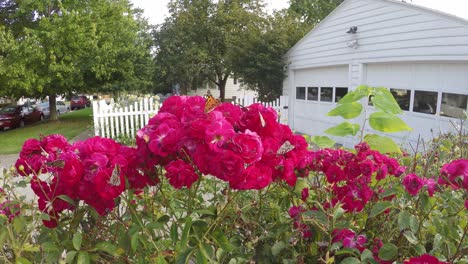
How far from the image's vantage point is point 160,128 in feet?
3.44

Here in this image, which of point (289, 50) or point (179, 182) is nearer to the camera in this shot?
point (179, 182)

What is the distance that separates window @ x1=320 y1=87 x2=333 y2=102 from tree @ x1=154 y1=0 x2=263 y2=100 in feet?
43.5

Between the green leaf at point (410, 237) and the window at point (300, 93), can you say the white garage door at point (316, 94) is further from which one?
the green leaf at point (410, 237)

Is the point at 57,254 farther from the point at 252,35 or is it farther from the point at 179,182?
the point at 252,35

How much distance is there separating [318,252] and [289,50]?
1175 cm

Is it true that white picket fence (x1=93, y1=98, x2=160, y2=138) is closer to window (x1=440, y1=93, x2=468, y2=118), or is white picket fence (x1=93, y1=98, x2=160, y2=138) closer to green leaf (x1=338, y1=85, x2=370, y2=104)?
window (x1=440, y1=93, x2=468, y2=118)

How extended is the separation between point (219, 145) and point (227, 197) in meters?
0.42

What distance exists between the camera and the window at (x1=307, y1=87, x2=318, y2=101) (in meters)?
11.1

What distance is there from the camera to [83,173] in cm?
106

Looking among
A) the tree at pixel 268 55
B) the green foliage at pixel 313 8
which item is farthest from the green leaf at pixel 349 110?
the green foliage at pixel 313 8

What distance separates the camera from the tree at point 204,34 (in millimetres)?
23766

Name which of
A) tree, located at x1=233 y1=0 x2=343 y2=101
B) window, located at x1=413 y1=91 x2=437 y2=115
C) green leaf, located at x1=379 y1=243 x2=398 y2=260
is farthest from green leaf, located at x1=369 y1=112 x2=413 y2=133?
tree, located at x1=233 y1=0 x2=343 y2=101

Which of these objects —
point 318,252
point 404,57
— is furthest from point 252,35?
point 318,252

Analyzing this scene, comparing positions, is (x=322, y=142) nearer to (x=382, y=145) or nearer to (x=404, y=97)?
(x=382, y=145)
